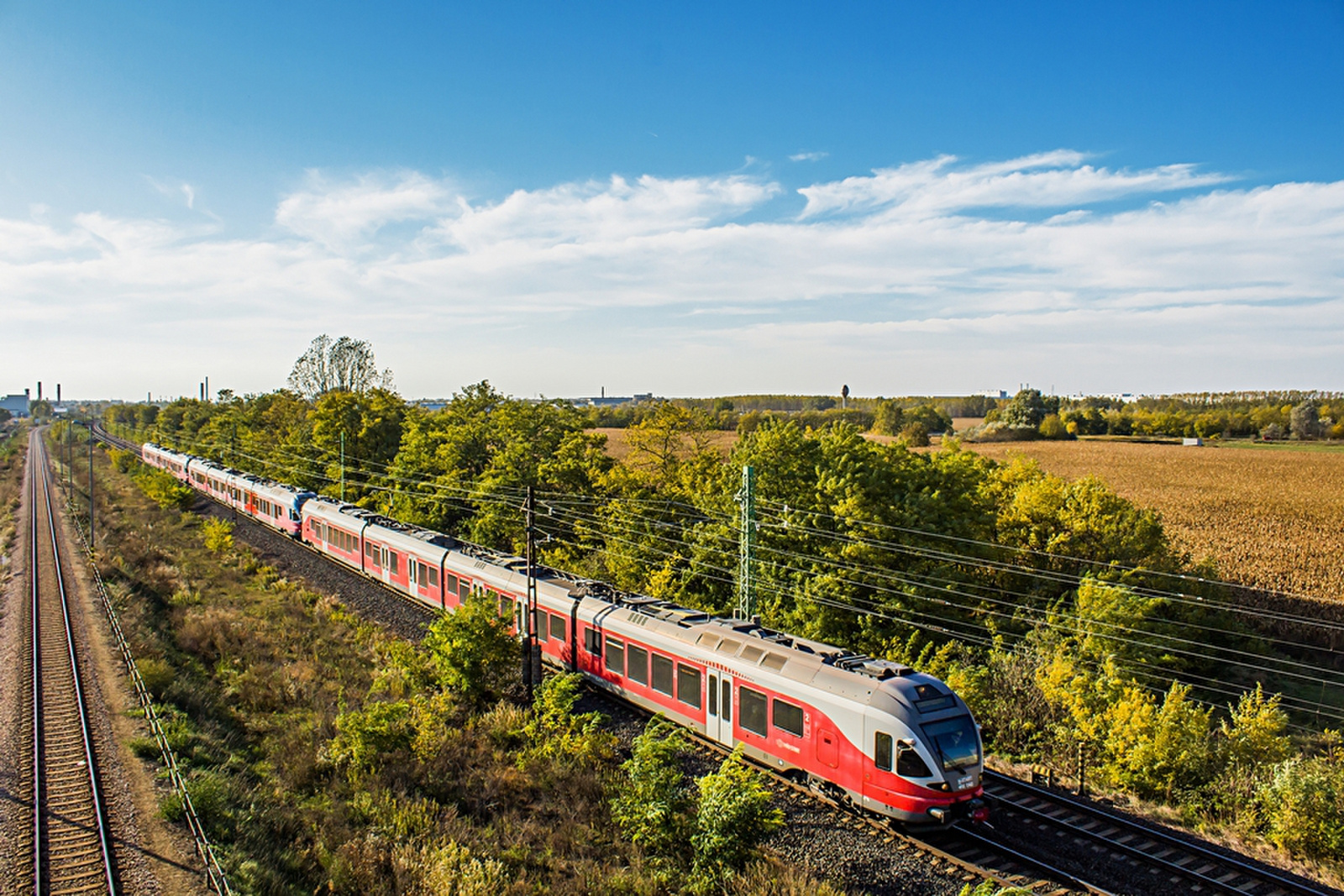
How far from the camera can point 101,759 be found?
16.8m

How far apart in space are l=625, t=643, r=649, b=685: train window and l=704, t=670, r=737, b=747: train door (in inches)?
91.1

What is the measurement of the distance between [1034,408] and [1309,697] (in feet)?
259

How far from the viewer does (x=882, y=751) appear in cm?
1403

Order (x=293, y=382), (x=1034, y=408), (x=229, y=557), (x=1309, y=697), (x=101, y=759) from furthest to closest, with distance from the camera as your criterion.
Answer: (x=1034, y=408) < (x=293, y=382) < (x=229, y=557) < (x=1309, y=697) < (x=101, y=759)

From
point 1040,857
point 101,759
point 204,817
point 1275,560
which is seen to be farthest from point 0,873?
point 1275,560

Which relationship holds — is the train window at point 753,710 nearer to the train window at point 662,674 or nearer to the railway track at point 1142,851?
the train window at point 662,674

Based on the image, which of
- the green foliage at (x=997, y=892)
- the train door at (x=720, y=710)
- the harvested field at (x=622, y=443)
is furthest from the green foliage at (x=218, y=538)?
the green foliage at (x=997, y=892)

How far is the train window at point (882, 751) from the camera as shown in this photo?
13.9 metres

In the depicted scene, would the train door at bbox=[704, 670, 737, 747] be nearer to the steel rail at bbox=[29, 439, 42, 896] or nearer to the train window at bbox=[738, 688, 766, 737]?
the train window at bbox=[738, 688, 766, 737]

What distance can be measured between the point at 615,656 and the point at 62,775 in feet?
40.6

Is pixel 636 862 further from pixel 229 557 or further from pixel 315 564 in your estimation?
pixel 229 557

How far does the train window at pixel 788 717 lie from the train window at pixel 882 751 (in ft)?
6.00

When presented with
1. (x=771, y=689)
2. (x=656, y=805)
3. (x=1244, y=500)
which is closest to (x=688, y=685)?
(x=771, y=689)

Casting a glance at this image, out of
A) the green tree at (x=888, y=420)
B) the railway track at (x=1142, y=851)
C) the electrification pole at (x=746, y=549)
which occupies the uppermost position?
the green tree at (x=888, y=420)
